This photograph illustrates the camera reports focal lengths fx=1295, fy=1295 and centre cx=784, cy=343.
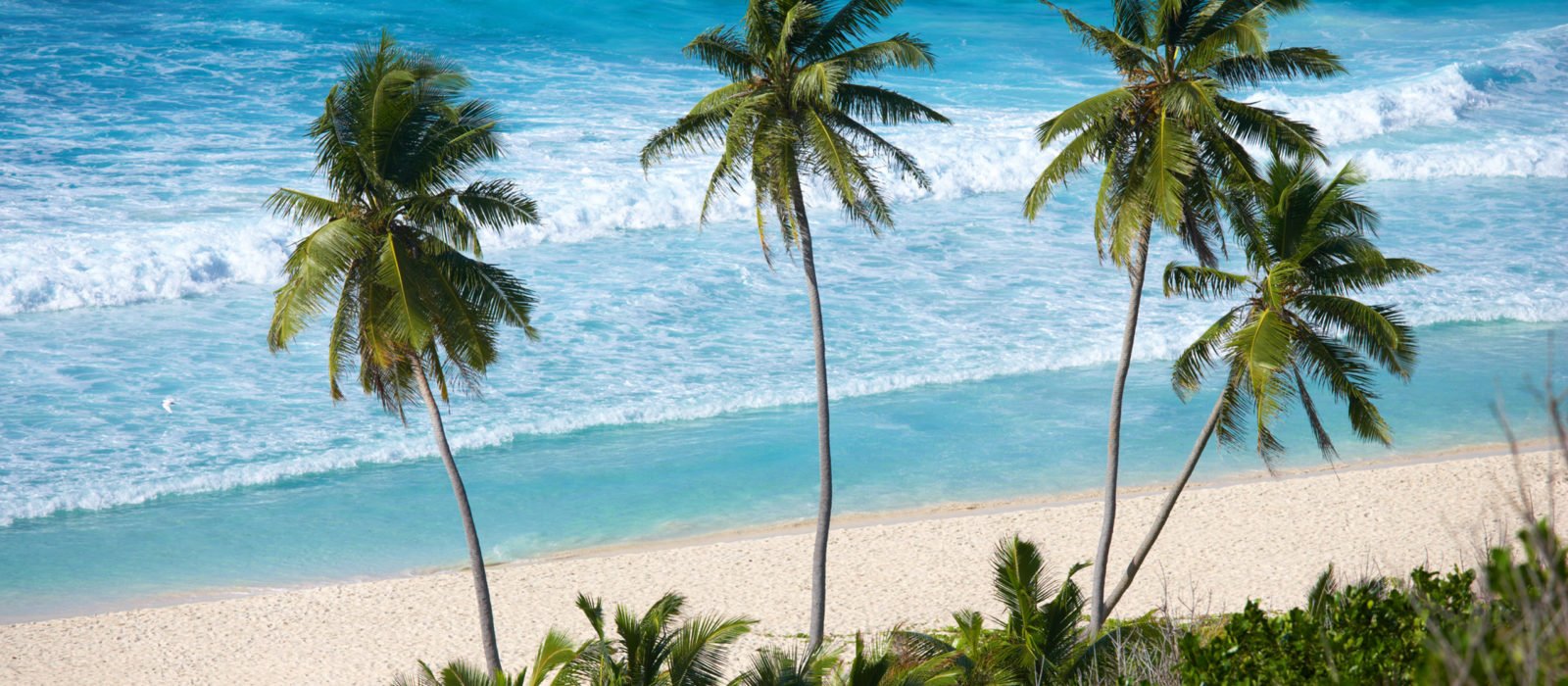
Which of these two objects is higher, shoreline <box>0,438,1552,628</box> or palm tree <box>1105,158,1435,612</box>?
palm tree <box>1105,158,1435,612</box>

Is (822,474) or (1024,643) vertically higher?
(822,474)

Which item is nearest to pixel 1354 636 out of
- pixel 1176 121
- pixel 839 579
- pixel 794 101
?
pixel 1176 121

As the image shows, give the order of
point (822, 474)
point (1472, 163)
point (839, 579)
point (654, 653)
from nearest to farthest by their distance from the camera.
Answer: point (654, 653), point (822, 474), point (839, 579), point (1472, 163)

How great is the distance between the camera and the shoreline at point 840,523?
18766mm

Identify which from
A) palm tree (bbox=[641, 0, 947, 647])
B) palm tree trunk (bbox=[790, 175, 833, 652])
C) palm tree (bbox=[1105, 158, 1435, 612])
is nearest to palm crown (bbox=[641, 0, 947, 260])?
palm tree (bbox=[641, 0, 947, 647])

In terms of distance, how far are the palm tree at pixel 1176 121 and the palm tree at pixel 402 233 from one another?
6.45m

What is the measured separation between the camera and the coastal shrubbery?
23.9ft

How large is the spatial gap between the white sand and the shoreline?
13cm

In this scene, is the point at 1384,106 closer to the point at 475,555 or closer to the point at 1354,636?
the point at 475,555

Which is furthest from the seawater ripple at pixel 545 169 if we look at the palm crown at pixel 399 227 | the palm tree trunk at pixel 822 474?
the palm tree trunk at pixel 822 474

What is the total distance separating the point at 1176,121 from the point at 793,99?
4242 millimetres

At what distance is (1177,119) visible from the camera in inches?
565

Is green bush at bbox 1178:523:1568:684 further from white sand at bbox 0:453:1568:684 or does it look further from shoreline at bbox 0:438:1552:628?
shoreline at bbox 0:438:1552:628

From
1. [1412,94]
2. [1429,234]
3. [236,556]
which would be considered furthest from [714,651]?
[1412,94]
